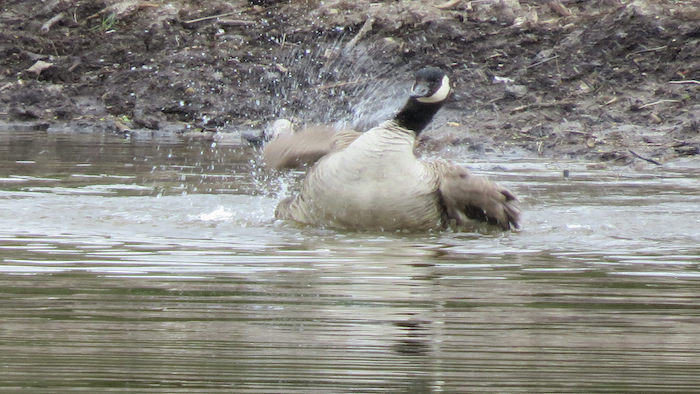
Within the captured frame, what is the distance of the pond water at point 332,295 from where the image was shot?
3941 millimetres

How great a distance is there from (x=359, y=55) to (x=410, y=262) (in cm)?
923

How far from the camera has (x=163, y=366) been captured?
3.95 metres

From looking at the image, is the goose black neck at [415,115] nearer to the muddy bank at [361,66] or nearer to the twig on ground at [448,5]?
the muddy bank at [361,66]

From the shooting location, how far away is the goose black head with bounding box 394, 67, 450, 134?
851 centimetres

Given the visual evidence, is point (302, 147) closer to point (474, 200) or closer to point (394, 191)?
point (394, 191)

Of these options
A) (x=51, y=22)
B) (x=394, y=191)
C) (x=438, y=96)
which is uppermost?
(x=51, y=22)

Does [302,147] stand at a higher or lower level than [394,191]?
higher

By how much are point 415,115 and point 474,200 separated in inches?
26.9

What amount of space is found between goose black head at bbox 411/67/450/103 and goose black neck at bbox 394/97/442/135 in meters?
0.03

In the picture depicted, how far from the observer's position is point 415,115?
8.52 meters

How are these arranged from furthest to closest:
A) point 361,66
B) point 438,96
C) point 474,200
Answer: point 361,66 < point 438,96 < point 474,200

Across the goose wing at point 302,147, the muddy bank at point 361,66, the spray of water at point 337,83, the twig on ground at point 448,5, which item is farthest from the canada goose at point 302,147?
the twig on ground at point 448,5

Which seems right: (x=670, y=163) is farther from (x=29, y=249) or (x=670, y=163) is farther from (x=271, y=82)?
(x=29, y=249)

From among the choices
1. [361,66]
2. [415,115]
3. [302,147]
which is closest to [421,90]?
[415,115]
